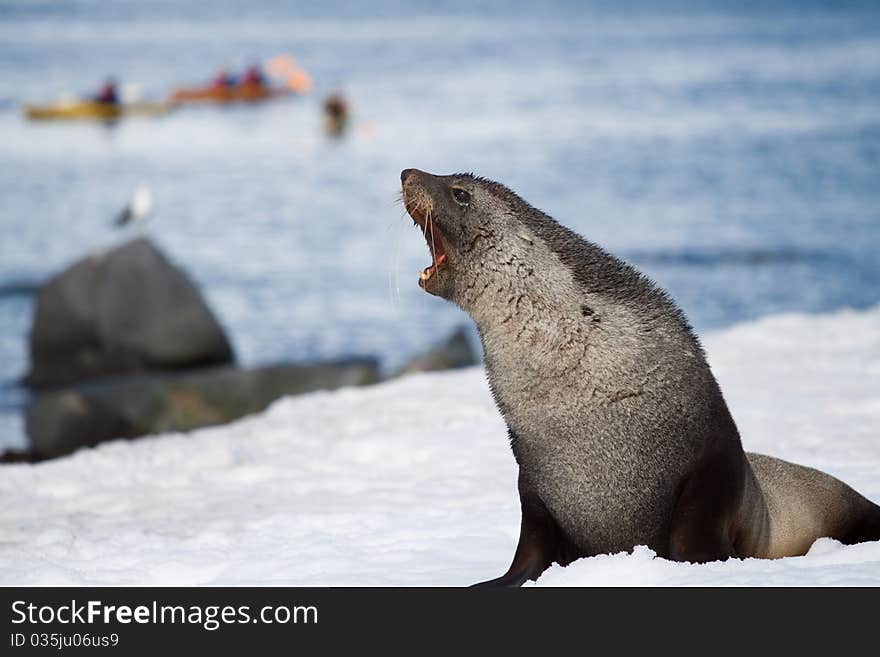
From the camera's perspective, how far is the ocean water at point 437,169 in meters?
24.2

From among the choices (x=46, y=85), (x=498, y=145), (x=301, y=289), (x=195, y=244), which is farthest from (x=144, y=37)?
(x=301, y=289)

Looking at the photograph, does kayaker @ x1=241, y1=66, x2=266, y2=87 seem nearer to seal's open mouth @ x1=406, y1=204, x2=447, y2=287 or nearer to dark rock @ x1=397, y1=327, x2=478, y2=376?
dark rock @ x1=397, y1=327, x2=478, y2=376

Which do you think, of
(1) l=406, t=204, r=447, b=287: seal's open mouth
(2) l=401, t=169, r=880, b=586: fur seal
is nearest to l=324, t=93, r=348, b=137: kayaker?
(1) l=406, t=204, r=447, b=287: seal's open mouth

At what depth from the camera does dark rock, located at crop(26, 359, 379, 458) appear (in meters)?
14.2

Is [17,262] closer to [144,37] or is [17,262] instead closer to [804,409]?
[804,409]

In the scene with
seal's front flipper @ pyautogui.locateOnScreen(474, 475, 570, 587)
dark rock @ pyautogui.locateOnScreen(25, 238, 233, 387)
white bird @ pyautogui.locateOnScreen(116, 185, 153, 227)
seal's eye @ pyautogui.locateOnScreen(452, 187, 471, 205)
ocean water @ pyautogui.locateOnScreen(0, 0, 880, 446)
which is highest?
ocean water @ pyautogui.locateOnScreen(0, 0, 880, 446)

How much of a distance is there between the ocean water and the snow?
1.06m

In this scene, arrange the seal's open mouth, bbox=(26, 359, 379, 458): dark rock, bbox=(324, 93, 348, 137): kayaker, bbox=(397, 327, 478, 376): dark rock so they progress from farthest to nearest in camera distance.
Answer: bbox=(324, 93, 348, 137): kayaker, bbox=(397, 327, 478, 376): dark rock, bbox=(26, 359, 379, 458): dark rock, the seal's open mouth

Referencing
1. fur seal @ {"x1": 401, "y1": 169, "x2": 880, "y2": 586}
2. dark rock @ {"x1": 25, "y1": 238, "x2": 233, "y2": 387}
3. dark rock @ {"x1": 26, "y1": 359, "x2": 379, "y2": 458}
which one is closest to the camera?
fur seal @ {"x1": 401, "y1": 169, "x2": 880, "y2": 586}

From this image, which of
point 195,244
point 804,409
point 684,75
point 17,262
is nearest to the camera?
point 804,409

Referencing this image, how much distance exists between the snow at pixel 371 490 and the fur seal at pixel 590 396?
13 centimetres

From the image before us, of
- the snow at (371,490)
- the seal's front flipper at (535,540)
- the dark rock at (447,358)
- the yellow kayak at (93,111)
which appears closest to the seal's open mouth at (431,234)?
the seal's front flipper at (535,540)

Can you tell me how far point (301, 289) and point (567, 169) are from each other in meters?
17.8

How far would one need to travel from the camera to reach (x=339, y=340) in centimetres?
2081
